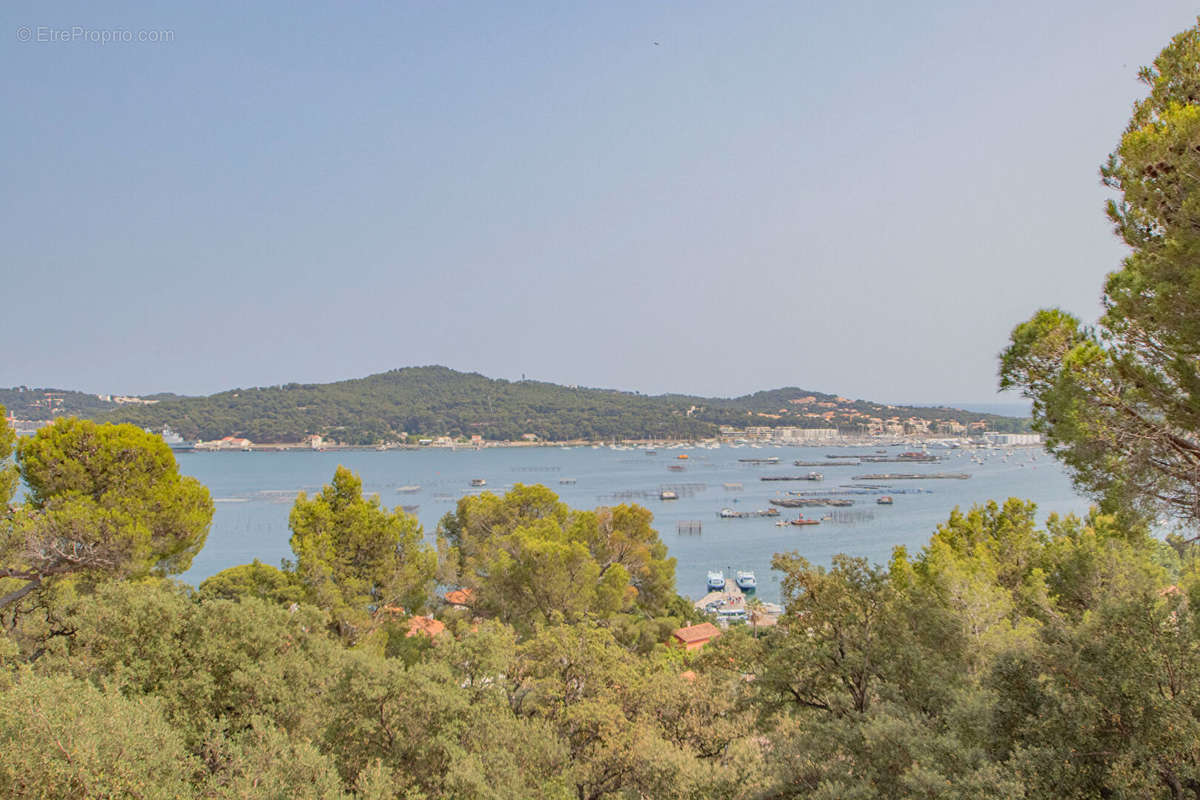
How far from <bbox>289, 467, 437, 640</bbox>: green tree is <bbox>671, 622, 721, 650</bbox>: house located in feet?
25.6

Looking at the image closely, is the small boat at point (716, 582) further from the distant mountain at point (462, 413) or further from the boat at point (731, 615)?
the distant mountain at point (462, 413)

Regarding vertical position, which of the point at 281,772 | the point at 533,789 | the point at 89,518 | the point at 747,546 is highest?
the point at 89,518

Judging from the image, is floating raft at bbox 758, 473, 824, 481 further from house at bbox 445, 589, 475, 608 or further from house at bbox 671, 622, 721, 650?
house at bbox 445, 589, 475, 608

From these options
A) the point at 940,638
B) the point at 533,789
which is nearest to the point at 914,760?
the point at 940,638

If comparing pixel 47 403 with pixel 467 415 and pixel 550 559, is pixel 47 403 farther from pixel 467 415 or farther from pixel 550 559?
pixel 550 559

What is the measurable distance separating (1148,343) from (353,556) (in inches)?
437

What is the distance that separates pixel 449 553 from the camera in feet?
53.6

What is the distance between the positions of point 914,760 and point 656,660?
4694mm

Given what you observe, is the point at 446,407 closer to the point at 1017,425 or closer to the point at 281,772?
the point at 1017,425

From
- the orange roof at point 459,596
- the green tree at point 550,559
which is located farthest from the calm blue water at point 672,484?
the orange roof at point 459,596

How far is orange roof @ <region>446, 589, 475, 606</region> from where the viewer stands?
632 inches

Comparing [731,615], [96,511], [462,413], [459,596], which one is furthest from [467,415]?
[96,511]

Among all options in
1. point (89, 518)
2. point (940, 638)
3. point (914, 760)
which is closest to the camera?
point (914, 760)

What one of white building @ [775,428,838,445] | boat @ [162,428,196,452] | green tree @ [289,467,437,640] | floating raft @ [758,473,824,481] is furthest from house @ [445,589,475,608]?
white building @ [775,428,838,445]
